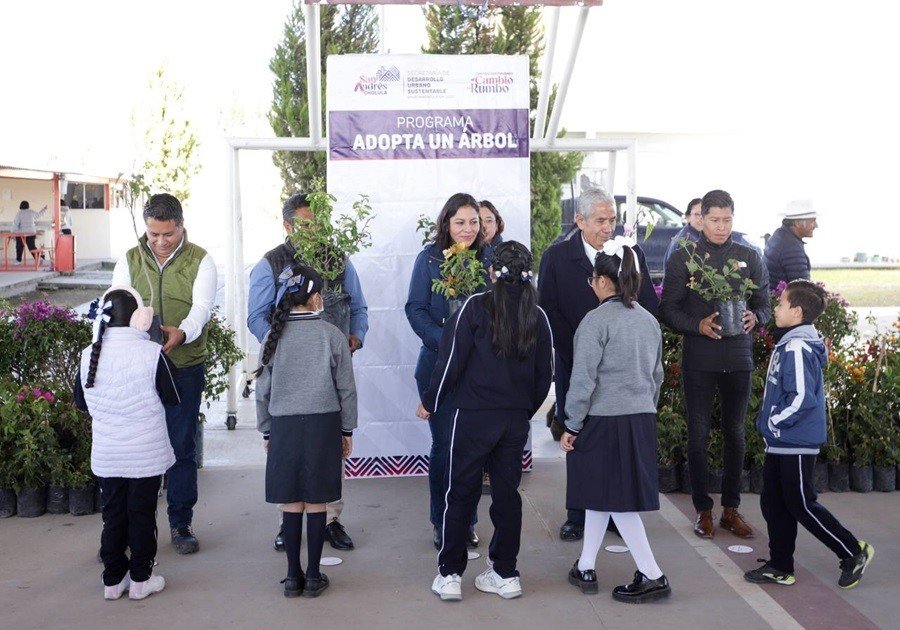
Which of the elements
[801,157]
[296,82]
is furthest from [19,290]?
[801,157]

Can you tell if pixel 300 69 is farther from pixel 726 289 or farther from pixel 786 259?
pixel 726 289

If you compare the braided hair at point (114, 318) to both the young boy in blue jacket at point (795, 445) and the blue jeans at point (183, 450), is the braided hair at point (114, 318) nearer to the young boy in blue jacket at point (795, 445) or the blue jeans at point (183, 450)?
the blue jeans at point (183, 450)

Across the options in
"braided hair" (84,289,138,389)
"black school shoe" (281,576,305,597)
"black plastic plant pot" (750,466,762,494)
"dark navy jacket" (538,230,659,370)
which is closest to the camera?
"braided hair" (84,289,138,389)

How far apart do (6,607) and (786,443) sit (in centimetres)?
359

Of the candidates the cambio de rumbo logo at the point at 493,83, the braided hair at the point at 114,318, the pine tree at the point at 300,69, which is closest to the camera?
the braided hair at the point at 114,318

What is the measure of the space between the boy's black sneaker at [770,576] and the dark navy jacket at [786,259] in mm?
3367

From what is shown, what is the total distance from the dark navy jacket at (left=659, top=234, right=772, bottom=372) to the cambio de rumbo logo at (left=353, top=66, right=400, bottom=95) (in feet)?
6.97

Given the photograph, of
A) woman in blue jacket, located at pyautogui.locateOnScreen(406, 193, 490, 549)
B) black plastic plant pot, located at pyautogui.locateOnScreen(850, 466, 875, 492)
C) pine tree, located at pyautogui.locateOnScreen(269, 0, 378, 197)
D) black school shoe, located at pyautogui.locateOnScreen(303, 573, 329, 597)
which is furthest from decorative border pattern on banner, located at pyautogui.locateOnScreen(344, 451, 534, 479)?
pine tree, located at pyautogui.locateOnScreen(269, 0, 378, 197)

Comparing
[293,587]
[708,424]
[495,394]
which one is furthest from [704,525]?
[293,587]

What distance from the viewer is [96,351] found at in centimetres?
441

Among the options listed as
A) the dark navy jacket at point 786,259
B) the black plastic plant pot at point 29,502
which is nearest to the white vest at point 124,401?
the black plastic plant pot at point 29,502

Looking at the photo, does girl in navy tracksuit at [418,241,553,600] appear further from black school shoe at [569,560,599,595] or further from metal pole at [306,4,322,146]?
metal pole at [306,4,322,146]

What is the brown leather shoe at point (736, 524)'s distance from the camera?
18.0 feet

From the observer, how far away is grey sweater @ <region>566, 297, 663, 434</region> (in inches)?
176
